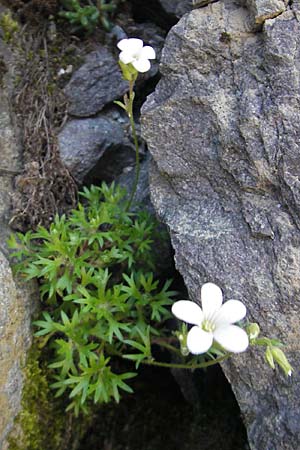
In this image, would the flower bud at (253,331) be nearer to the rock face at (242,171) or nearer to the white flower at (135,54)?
the rock face at (242,171)

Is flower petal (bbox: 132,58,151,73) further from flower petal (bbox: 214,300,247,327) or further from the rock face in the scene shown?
flower petal (bbox: 214,300,247,327)

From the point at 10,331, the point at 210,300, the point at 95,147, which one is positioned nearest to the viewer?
the point at 210,300

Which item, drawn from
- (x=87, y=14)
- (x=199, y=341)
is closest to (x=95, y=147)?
(x=87, y=14)

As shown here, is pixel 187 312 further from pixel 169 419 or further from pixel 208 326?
pixel 169 419

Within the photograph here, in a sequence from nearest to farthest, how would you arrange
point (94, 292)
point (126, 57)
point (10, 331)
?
point (126, 57) < point (10, 331) < point (94, 292)

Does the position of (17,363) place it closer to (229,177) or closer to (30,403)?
(30,403)

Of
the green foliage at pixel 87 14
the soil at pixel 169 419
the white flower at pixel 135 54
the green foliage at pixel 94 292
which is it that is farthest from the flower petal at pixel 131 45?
the soil at pixel 169 419
